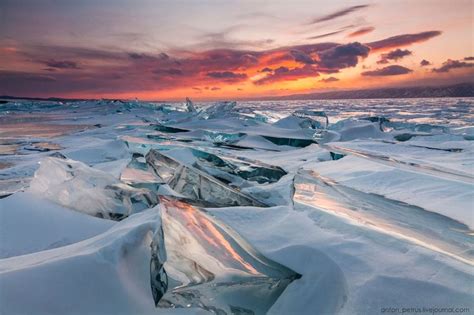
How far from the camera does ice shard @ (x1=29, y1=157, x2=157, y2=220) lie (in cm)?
172

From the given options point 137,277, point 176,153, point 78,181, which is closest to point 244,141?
point 176,153

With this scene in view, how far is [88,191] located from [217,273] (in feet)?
3.95

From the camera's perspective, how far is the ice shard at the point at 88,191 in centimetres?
172

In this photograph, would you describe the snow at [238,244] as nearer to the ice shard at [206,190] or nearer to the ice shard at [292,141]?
the ice shard at [206,190]

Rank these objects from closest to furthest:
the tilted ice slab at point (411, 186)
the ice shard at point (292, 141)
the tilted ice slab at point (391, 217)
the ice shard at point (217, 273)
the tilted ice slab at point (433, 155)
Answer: the ice shard at point (217, 273) → the tilted ice slab at point (391, 217) → the tilted ice slab at point (411, 186) → the tilted ice slab at point (433, 155) → the ice shard at point (292, 141)

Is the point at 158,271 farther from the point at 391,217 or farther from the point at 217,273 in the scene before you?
the point at 391,217

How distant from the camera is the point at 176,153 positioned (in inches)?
127

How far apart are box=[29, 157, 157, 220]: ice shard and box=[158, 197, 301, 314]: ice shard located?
70 centimetres

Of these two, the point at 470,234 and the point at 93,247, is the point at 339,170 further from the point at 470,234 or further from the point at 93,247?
the point at 93,247

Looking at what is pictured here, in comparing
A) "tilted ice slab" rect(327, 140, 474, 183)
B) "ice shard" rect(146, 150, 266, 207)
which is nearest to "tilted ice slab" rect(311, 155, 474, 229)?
"tilted ice slab" rect(327, 140, 474, 183)

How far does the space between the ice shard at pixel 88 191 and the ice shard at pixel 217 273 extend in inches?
27.4

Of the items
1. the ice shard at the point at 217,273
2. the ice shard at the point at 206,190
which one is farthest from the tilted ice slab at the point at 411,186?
the ice shard at the point at 217,273

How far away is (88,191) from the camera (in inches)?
72.2

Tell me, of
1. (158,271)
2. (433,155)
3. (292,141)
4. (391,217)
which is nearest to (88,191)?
(158,271)
